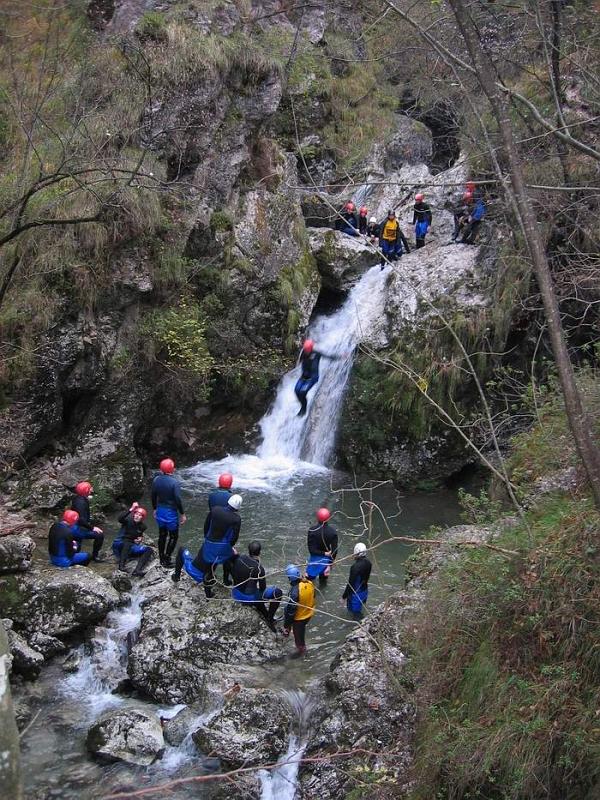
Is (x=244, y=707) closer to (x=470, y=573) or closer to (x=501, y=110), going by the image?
(x=470, y=573)

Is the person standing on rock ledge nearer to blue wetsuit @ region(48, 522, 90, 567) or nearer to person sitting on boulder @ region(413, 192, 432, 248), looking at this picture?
blue wetsuit @ region(48, 522, 90, 567)

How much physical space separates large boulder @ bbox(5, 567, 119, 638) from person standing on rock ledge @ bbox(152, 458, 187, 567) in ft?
3.97

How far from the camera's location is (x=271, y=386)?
14.9 metres

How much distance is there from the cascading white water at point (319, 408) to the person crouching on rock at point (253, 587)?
20.0ft

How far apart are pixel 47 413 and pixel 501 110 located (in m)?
9.29

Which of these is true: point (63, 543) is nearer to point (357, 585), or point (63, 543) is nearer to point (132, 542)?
point (132, 542)

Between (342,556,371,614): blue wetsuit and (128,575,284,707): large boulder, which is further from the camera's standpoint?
(342,556,371,614): blue wetsuit

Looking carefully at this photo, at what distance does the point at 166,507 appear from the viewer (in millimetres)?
9406

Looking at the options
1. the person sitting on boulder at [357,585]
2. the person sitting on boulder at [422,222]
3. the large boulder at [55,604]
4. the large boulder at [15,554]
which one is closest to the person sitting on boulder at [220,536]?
the large boulder at [55,604]

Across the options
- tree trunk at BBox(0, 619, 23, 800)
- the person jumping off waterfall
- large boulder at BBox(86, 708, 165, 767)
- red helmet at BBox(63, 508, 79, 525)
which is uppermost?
the person jumping off waterfall

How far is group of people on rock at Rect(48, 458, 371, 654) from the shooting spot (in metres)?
8.14

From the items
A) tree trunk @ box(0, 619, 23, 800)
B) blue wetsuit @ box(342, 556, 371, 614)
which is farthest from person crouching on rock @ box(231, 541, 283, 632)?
tree trunk @ box(0, 619, 23, 800)

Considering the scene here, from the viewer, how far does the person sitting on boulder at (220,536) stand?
8.32 meters

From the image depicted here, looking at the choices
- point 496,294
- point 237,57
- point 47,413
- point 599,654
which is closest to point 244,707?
point 599,654
